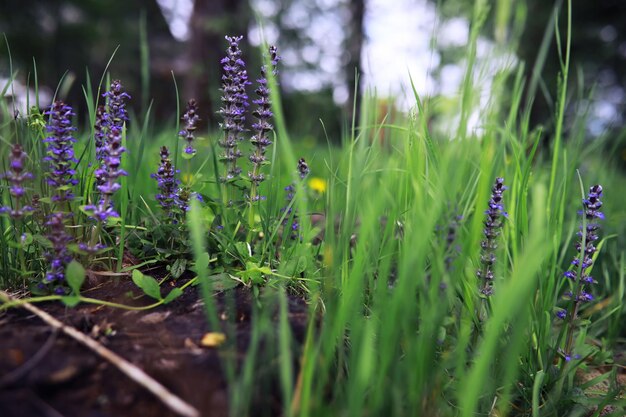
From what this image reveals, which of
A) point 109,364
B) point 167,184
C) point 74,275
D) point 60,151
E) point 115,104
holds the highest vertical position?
point 115,104

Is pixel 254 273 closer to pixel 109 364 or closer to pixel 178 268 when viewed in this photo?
pixel 178 268

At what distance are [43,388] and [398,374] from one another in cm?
71

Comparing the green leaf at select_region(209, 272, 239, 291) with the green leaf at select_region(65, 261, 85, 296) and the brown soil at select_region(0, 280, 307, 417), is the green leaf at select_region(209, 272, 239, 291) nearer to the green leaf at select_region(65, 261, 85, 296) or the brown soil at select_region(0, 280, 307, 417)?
the brown soil at select_region(0, 280, 307, 417)

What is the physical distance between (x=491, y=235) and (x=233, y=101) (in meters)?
0.93

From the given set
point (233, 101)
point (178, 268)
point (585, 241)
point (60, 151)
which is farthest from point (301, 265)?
point (585, 241)

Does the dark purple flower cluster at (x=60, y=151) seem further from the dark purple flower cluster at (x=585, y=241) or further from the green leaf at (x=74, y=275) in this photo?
the dark purple flower cluster at (x=585, y=241)

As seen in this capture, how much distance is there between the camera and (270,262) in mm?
1508

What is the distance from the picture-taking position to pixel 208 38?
6.96 m

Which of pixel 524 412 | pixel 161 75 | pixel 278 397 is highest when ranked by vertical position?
pixel 161 75

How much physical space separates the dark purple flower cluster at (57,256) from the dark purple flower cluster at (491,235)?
1.17 m

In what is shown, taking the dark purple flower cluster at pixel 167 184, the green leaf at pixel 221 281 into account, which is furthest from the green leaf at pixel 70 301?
the dark purple flower cluster at pixel 167 184

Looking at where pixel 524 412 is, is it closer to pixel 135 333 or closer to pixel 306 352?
pixel 306 352

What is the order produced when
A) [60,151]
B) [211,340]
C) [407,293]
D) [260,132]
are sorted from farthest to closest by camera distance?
1. [260,132]
2. [60,151]
3. [211,340]
4. [407,293]

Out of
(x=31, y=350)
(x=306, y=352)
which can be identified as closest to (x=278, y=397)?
(x=306, y=352)
